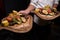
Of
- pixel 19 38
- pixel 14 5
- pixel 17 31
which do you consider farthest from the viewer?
pixel 14 5

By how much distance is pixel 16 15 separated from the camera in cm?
77

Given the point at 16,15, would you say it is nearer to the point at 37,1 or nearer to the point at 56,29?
the point at 37,1

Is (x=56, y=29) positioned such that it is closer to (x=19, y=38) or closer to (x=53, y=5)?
(x=53, y=5)

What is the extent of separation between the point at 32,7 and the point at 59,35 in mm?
394

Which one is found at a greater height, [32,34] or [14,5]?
[14,5]

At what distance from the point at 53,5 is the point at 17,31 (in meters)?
0.47

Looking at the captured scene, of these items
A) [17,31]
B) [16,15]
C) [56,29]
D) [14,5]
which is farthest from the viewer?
[14,5]

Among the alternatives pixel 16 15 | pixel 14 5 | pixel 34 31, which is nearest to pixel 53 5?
pixel 34 31

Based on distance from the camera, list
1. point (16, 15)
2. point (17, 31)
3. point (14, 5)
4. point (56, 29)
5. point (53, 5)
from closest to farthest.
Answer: point (17, 31), point (16, 15), point (53, 5), point (56, 29), point (14, 5)

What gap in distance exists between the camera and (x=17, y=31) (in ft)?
2.16

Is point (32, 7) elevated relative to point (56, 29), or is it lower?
elevated

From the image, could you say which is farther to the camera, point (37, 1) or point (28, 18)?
point (37, 1)

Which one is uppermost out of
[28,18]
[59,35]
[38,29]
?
[28,18]

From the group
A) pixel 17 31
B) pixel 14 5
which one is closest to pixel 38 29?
pixel 17 31
